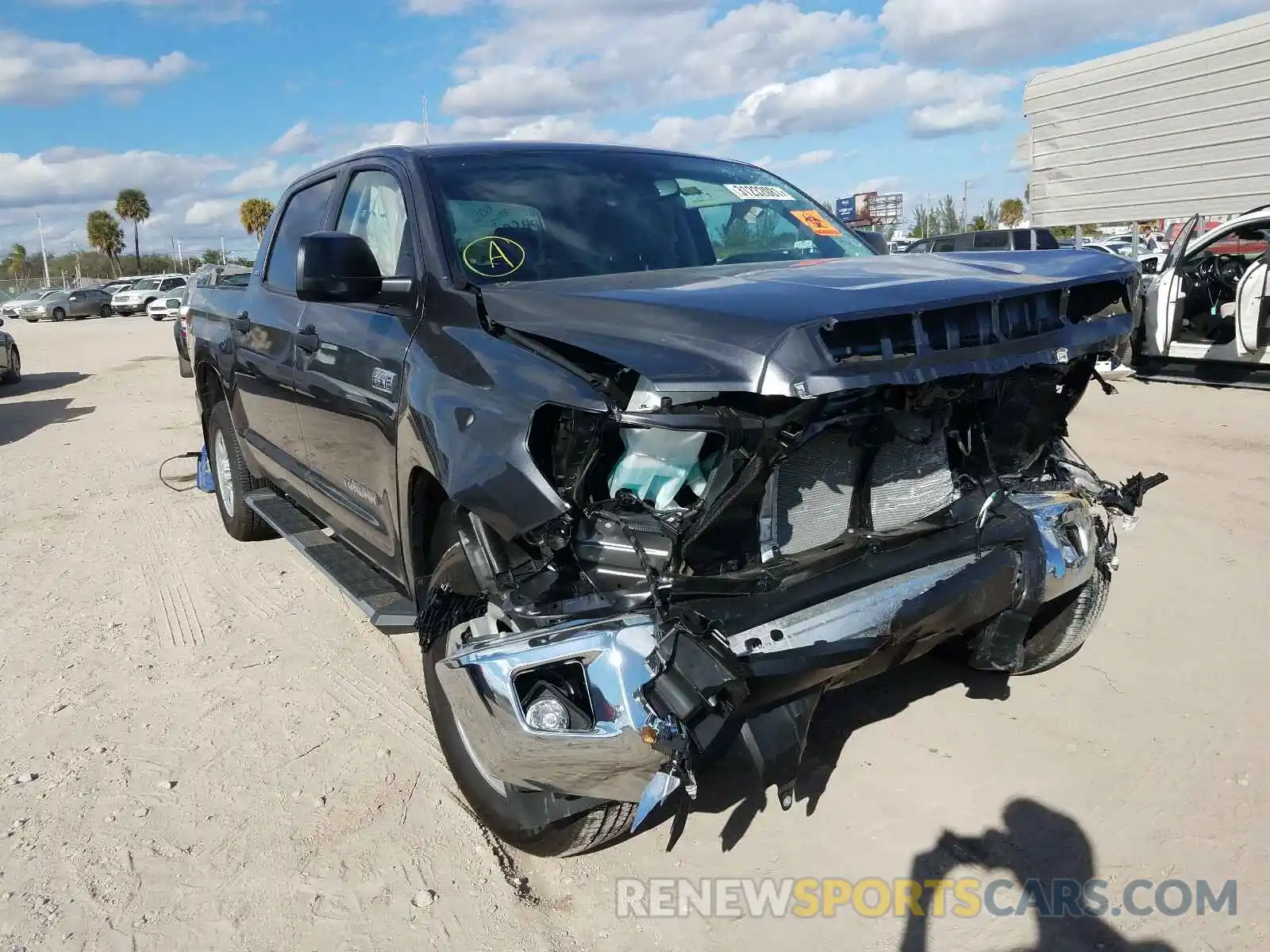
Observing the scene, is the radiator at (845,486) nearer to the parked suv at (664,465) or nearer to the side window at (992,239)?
the parked suv at (664,465)

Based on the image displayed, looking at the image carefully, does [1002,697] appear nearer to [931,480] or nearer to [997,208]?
[931,480]

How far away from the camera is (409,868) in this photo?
110 inches

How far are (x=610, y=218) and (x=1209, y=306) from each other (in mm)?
9725

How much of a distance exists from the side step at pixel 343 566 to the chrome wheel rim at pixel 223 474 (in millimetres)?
579

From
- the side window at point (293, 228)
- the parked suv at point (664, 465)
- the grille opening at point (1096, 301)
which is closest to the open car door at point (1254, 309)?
the parked suv at point (664, 465)

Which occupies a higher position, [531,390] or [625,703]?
[531,390]

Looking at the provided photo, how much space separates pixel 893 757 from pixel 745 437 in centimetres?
160

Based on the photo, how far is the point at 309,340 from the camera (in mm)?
3885

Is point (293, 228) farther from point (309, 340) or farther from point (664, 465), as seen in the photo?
point (664, 465)

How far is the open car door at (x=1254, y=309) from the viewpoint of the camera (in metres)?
8.99

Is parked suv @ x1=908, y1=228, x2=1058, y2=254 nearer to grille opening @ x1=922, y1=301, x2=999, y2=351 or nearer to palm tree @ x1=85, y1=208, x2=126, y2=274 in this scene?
grille opening @ x1=922, y1=301, x2=999, y2=351

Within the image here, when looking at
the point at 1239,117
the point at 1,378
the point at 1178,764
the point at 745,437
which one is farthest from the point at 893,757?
the point at 1,378

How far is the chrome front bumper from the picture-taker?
87.2 inches

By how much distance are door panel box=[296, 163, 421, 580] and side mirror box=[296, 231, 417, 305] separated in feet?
0.22
